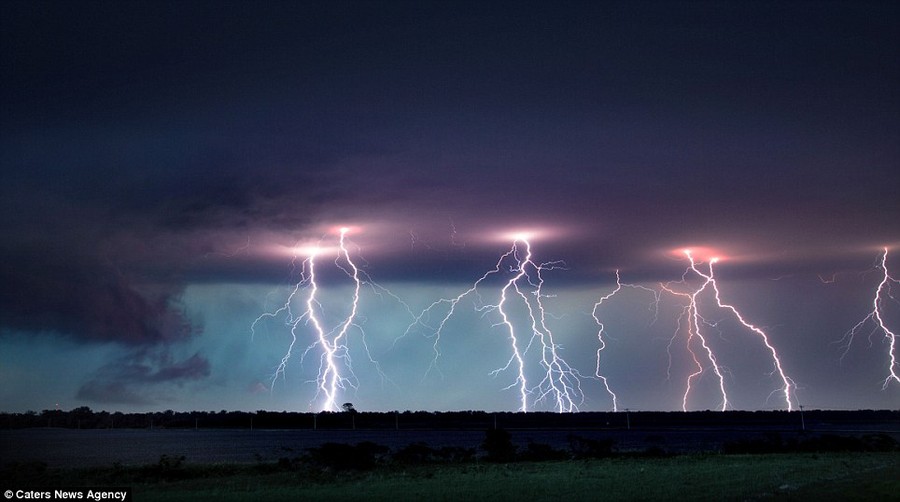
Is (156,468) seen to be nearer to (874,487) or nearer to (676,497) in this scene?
(676,497)

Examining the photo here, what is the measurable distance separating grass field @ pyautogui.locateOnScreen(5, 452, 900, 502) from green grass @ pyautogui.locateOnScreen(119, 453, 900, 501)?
0.04 metres

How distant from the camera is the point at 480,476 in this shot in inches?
1635

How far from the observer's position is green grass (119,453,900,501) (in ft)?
98.6

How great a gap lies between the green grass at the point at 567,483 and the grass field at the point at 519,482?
0.12 feet

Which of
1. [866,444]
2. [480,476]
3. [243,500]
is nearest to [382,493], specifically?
[243,500]

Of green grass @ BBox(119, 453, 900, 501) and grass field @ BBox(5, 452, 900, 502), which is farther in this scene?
grass field @ BBox(5, 452, 900, 502)

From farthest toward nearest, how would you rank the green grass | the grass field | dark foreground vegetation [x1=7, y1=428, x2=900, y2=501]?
dark foreground vegetation [x1=7, y1=428, x2=900, y2=501], the grass field, the green grass

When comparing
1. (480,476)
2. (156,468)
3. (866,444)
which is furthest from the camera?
(866,444)

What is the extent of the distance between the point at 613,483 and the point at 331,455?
22089 millimetres

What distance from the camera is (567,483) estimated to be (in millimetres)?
36125

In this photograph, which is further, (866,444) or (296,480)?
(866,444)

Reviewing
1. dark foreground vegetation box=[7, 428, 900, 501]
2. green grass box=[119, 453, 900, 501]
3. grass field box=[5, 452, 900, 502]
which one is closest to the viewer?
green grass box=[119, 453, 900, 501]

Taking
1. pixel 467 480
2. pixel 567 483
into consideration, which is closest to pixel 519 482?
pixel 567 483

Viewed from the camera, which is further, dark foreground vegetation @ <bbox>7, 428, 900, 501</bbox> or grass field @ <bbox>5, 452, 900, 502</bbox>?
dark foreground vegetation @ <bbox>7, 428, 900, 501</bbox>
